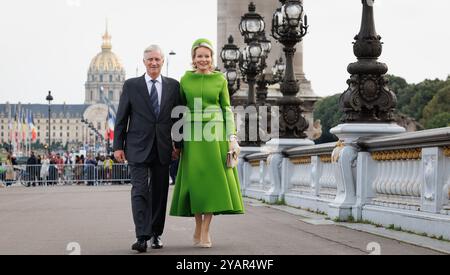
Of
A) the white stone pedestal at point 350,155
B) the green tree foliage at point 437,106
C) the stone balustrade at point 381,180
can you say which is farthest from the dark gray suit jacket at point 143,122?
the green tree foliage at point 437,106

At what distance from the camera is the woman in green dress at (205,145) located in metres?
11.9

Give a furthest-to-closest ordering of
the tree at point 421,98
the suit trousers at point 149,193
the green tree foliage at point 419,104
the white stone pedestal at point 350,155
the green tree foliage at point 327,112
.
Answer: the green tree foliage at point 327,112 < the tree at point 421,98 < the green tree foliage at point 419,104 < the white stone pedestal at point 350,155 < the suit trousers at point 149,193

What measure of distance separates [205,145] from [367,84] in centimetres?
518

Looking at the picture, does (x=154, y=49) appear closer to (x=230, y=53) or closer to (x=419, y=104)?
(x=230, y=53)

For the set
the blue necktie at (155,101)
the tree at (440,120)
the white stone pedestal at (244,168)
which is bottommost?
the white stone pedestal at (244,168)

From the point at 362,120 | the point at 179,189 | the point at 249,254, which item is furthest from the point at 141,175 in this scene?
the point at 362,120

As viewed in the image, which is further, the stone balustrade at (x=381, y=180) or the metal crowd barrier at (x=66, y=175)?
the metal crowd barrier at (x=66, y=175)

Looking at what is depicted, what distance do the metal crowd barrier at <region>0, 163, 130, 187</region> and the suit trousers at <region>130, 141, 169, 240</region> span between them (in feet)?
137

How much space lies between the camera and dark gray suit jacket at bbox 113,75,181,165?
468 inches

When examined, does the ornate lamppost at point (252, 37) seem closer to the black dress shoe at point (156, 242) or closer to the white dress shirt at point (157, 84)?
the white dress shirt at point (157, 84)

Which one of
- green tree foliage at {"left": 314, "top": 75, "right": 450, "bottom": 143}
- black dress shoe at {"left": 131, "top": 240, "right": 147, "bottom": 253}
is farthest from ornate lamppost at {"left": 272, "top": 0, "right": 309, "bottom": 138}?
green tree foliage at {"left": 314, "top": 75, "right": 450, "bottom": 143}

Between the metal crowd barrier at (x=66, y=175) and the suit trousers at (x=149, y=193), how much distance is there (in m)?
41.7

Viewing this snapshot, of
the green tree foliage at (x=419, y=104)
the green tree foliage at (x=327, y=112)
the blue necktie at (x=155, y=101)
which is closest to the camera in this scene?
the blue necktie at (x=155, y=101)

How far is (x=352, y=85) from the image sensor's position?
16766 millimetres
